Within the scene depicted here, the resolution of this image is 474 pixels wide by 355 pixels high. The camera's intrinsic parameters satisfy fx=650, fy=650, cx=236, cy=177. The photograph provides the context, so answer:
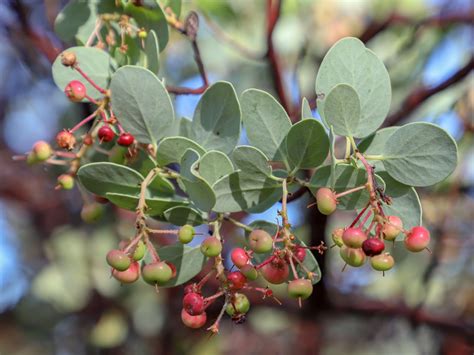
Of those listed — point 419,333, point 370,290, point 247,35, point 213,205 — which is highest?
point 213,205

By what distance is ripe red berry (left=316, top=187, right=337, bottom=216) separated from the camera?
0.52 meters

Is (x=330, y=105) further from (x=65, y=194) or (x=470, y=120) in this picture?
(x=65, y=194)

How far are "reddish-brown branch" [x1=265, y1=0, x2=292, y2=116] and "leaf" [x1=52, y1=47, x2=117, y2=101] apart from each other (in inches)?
15.0

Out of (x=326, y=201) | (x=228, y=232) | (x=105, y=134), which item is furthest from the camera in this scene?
(x=228, y=232)

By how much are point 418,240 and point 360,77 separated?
0.15 meters

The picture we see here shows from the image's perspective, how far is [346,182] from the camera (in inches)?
22.0

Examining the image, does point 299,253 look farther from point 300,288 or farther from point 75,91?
point 75,91

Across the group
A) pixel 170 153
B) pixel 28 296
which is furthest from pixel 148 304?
pixel 170 153

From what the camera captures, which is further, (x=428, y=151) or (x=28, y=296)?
(x=28, y=296)

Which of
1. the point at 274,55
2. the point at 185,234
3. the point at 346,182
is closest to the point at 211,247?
the point at 185,234

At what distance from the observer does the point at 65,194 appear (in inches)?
76.9

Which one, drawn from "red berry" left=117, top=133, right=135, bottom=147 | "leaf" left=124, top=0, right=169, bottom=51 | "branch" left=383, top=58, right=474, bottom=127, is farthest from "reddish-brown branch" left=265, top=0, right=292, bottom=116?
"red berry" left=117, top=133, right=135, bottom=147

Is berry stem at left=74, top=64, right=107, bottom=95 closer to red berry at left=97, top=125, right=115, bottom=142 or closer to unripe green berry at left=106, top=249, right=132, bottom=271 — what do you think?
red berry at left=97, top=125, right=115, bottom=142

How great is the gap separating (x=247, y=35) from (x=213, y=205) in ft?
4.85
